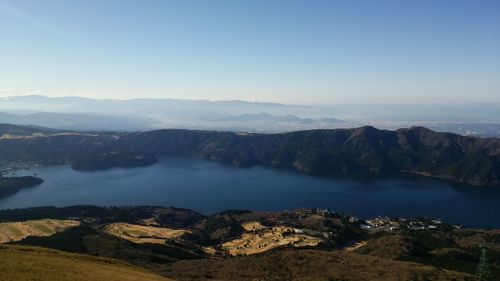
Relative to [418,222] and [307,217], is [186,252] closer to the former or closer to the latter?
[307,217]

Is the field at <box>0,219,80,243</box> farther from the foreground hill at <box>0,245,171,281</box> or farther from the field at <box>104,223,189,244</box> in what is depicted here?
the foreground hill at <box>0,245,171,281</box>

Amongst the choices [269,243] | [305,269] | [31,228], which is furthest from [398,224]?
[31,228]

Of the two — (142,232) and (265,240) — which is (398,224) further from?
(142,232)

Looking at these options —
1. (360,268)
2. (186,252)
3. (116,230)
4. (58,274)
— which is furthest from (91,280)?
(116,230)

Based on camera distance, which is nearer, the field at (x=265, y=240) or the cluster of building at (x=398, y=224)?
the field at (x=265, y=240)

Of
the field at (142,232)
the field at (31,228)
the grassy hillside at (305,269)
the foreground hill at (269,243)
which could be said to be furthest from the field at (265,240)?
the field at (31,228)

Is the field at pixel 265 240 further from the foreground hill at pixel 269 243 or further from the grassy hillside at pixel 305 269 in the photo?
the grassy hillside at pixel 305 269

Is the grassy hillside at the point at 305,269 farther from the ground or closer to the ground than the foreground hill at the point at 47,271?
closer to the ground
